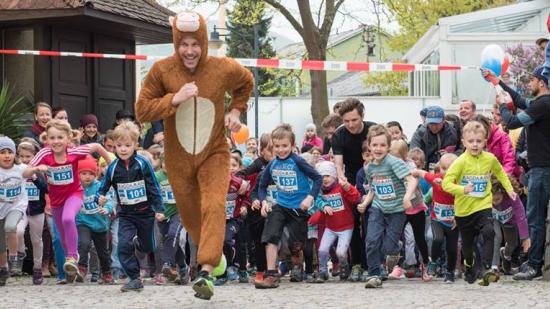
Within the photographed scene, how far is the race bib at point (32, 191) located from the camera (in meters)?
13.7

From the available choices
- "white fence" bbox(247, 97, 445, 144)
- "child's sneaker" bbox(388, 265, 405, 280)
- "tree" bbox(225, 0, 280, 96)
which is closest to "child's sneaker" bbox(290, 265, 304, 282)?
"child's sneaker" bbox(388, 265, 405, 280)

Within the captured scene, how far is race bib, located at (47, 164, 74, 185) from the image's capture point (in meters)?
12.7

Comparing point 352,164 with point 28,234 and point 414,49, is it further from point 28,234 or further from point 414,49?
point 414,49

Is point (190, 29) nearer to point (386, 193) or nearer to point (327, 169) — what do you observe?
point (386, 193)

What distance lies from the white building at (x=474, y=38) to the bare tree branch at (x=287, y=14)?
5252 mm

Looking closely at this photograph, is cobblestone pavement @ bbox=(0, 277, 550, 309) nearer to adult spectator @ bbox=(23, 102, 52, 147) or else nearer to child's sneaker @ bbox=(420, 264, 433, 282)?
child's sneaker @ bbox=(420, 264, 433, 282)

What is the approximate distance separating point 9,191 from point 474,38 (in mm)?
22939

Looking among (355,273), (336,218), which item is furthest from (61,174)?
(355,273)

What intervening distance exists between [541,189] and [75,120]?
348 inches

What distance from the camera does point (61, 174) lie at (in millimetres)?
12758

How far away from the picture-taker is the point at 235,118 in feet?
32.1

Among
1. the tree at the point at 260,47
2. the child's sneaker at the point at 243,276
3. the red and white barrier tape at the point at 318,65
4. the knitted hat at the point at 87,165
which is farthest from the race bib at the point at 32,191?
the tree at the point at 260,47

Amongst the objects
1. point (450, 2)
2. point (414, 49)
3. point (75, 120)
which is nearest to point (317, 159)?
point (75, 120)

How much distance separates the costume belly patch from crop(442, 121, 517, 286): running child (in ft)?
9.88
